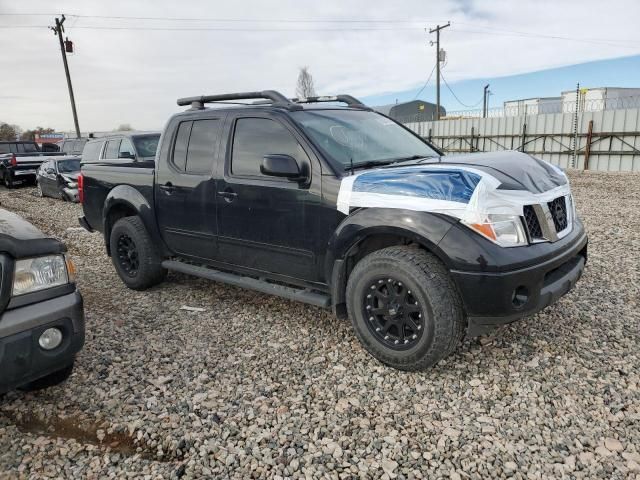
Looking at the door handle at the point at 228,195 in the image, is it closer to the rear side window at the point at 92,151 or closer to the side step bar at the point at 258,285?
the side step bar at the point at 258,285

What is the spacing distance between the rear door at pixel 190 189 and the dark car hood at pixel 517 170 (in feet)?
6.75

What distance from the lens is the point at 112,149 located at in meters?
10.5

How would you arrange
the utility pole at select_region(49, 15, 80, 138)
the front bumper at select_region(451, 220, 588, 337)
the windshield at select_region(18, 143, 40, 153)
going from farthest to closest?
1. the utility pole at select_region(49, 15, 80, 138)
2. the windshield at select_region(18, 143, 40, 153)
3. the front bumper at select_region(451, 220, 588, 337)

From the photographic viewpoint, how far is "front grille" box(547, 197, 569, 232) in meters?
3.14

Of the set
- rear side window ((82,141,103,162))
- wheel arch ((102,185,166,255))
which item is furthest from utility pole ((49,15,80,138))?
wheel arch ((102,185,166,255))

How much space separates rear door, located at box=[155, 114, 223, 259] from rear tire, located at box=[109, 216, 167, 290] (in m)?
0.29

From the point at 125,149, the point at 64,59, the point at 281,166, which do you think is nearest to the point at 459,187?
the point at 281,166

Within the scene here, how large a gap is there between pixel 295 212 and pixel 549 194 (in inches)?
68.8

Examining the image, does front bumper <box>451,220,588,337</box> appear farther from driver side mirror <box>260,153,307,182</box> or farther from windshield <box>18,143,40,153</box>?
windshield <box>18,143,40,153</box>

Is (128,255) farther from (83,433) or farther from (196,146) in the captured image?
(83,433)

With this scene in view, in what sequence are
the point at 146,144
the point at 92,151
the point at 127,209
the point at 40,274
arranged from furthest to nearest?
the point at 92,151, the point at 146,144, the point at 127,209, the point at 40,274

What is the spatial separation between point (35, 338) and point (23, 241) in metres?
0.52

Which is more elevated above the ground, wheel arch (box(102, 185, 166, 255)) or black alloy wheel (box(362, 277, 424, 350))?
wheel arch (box(102, 185, 166, 255))

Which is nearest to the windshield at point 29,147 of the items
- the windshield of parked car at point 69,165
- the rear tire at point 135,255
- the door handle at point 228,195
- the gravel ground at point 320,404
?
the windshield of parked car at point 69,165
